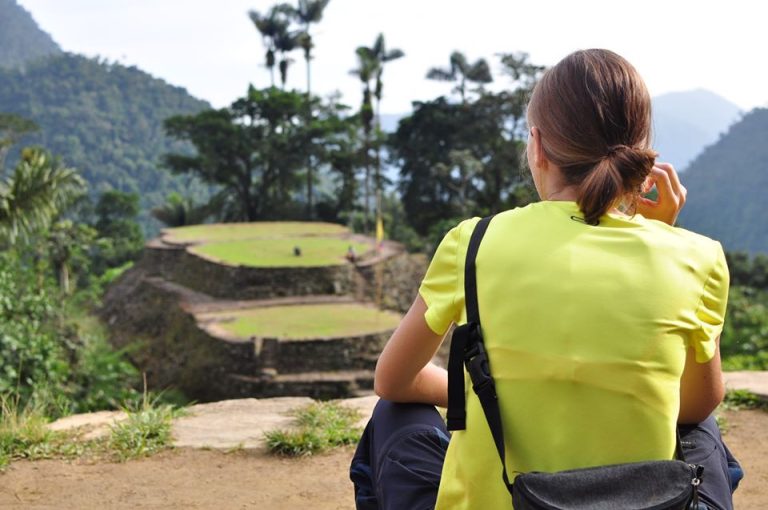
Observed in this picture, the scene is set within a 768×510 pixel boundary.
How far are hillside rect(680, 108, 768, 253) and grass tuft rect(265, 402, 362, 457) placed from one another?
43.1 metres

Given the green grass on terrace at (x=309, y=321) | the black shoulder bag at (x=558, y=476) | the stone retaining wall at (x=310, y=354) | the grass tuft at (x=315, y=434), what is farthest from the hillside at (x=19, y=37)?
the black shoulder bag at (x=558, y=476)

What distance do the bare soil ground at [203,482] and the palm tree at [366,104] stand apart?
69.8 feet

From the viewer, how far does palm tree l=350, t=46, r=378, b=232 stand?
77.6 feet

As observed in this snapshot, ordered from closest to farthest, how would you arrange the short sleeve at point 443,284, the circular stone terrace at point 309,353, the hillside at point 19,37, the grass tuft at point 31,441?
1. the short sleeve at point 443,284
2. the grass tuft at point 31,441
3. the circular stone terrace at point 309,353
4. the hillside at point 19,37

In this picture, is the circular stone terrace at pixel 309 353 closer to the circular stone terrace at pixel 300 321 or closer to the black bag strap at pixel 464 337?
the circular stone terrace at pixel 300 321

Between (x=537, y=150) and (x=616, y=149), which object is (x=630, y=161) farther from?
(x=537, y=150)

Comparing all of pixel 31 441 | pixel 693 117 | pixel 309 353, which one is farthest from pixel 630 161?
pixel 693 117

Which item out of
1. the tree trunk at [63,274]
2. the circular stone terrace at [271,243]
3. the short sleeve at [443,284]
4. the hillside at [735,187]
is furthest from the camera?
the hillside at [735,187]

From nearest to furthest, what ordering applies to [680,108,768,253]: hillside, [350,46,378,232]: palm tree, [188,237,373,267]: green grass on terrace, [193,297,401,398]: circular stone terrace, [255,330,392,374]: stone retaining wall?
[193,297,401,398]: circular stone terrace → [255,330,392,374]: stone retaining wall → [188,237,373,267]: green grass on terrace → [350,46,378,232]: palm tree → [680,108,768,253]: hillside

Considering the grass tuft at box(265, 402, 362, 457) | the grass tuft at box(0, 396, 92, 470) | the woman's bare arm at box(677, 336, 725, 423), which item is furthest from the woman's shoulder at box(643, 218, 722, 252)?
the grass tuft at box(0, 396, 92, 470)

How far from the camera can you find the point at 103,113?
57062 mm

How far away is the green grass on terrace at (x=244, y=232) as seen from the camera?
16453 mm

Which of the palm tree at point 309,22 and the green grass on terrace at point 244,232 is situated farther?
the palm tree at point 309,22

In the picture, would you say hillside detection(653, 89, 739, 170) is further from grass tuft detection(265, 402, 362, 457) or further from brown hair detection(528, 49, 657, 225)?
brown hair detection(528, 49, 657, 225)
